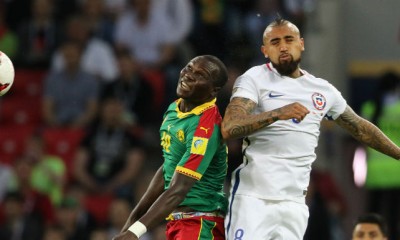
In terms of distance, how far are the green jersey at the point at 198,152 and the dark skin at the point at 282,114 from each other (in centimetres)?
11

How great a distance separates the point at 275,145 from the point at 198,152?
517mm

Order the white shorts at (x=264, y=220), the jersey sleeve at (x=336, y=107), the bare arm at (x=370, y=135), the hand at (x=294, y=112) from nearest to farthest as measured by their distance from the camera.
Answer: the hand at (x=294, y=112)
the white shorts at (x=264, y=220)
the jersey sleeve at (x=336, y=107)
the bare arm at (x=370, y=135)

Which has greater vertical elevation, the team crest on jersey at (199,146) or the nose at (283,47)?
the nose at (283,47)

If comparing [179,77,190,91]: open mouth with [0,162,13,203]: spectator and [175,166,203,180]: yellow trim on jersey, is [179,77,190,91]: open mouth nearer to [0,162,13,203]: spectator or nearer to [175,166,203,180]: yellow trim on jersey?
[175,166,203,180]: yellow trim on jersey

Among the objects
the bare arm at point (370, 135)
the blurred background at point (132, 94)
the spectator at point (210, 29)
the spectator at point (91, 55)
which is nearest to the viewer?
the bare arm at point (370, 135)

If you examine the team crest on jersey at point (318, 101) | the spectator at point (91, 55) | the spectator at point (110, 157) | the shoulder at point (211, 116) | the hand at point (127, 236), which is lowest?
the spectator at point (110, 157)

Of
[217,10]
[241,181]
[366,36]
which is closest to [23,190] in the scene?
[217,10]

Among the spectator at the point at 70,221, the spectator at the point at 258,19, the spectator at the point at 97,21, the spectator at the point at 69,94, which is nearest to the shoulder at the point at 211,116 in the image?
the spectator at the point at 70,221

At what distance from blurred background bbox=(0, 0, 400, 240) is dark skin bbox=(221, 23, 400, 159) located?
4681 millimetres

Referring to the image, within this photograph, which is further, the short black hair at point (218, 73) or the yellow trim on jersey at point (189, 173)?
the short black hair at point (218, 73)

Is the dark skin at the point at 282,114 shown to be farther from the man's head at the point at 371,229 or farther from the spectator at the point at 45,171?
the spectator at the point at 45,171

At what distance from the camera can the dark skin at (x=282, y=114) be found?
7215 millimetres

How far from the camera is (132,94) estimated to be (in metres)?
13.9

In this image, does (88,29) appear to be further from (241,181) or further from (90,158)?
(241,181)
